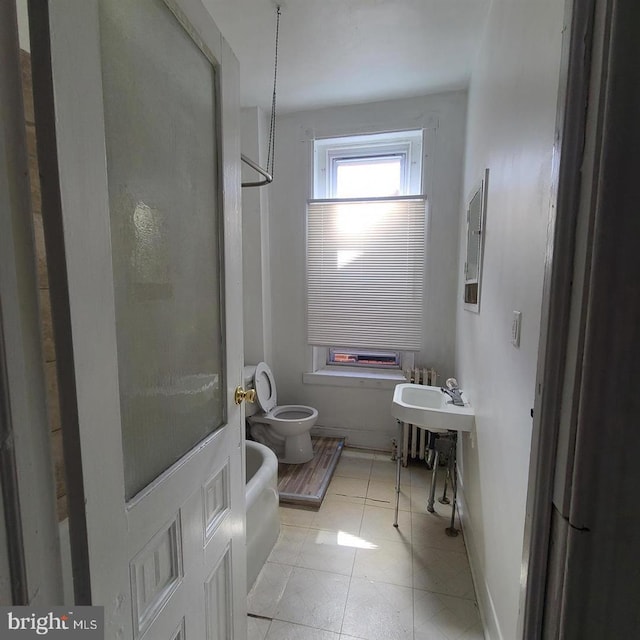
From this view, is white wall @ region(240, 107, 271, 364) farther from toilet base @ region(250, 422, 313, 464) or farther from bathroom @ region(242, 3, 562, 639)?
toilet base @ region(250, 422, 313, 464)

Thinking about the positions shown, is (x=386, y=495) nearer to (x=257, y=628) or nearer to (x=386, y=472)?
(x=386, y=472)

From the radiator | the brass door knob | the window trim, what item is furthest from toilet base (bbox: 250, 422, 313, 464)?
the window trim

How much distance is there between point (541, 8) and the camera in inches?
38.0

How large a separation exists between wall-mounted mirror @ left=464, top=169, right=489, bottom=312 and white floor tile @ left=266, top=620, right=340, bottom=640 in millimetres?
1580

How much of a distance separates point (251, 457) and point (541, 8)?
2.23 meters

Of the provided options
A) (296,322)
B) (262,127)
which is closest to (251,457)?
(296,322)

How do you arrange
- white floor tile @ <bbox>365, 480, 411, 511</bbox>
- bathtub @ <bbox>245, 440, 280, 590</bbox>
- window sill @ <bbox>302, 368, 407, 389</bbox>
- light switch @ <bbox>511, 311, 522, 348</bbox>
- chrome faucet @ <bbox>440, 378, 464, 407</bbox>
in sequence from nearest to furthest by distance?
light switch @ <bbox>511, 311, 522, 348</bbox>
bathtub @ <bbox>245, 440, 280, 590</bbox>
chrome faucet @ <bbox>440, 378, 464, 407</bbox>
white floor tile @ <bbox>365, 480, 411, 511</bbox>
window sill @ <bbox>302, 368, 407, 389</bbox>

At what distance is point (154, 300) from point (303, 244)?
227 centimetres

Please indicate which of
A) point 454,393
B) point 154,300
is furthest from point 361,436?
point 154,300

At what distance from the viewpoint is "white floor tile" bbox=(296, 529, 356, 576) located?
168 cm

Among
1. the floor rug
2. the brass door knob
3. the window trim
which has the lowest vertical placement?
the floor rug

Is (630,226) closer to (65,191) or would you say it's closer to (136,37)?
(65,191)

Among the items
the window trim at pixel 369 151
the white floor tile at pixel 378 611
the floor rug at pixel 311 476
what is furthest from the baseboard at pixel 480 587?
the window trim at pixel 369 151

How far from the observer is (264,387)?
2674mm
